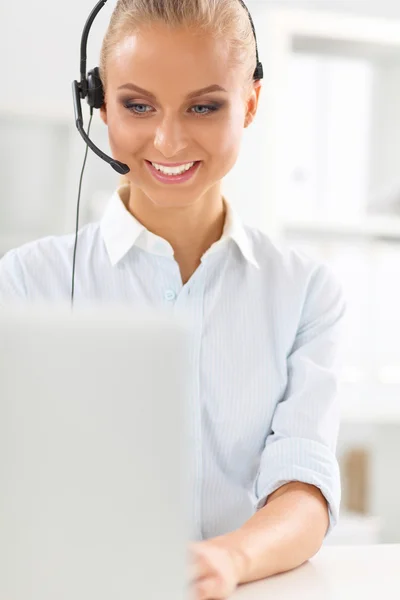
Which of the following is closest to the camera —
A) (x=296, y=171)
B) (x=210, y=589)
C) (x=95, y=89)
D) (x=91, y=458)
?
(x=91, y=458)

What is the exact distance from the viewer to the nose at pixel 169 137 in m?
0.98

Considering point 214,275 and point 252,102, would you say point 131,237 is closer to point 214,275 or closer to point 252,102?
point 214,275

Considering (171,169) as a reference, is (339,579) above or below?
below

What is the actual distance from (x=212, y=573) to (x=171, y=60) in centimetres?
58

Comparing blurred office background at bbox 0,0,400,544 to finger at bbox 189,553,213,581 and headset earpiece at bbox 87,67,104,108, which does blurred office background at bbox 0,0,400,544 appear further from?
finger at bbox 189,553,213,581

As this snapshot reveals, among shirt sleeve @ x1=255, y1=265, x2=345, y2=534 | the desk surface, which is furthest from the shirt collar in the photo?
the desk surface

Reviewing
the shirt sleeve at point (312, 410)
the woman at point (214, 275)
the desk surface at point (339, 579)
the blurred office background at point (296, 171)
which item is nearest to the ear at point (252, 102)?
the woman at point (214, 275)

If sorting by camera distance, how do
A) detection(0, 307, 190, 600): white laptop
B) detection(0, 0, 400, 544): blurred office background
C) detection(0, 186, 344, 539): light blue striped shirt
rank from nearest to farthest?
detection(0, 307, 190, 600): white laptop → detection(0, 186, 344, 539): light blue striped shirt → detection(0, 0, 400, 544): blurred office background

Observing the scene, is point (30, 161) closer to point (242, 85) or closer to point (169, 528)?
point (242, 85)

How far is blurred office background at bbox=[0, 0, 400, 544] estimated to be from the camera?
8.53 feet

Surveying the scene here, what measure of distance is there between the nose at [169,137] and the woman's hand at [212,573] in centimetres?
47

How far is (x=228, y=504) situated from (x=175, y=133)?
47 centimetres

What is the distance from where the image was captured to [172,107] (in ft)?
3.21

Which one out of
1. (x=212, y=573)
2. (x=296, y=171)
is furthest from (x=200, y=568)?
(x=296, y=171)
